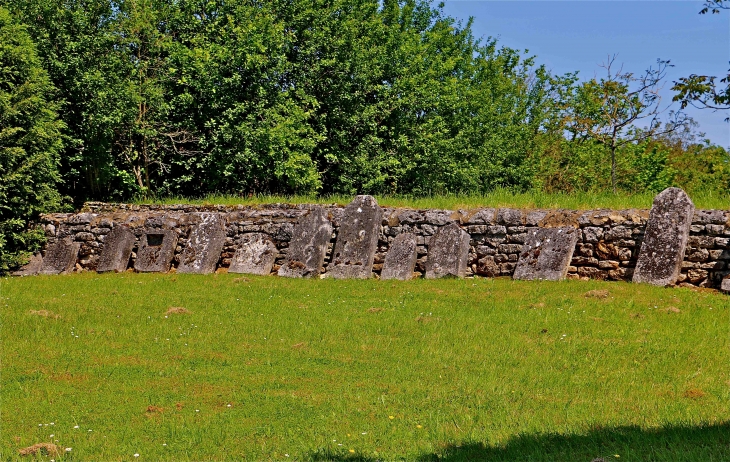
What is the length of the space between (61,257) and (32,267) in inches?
31.2

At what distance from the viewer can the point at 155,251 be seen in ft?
59.0

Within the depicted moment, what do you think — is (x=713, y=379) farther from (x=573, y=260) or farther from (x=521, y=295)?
(x=573, y=260)

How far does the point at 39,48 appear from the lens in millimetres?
22484

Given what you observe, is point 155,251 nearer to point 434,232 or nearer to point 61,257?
point 61,257

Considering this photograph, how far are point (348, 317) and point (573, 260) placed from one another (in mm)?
5172

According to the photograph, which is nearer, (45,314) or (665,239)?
(45,314)

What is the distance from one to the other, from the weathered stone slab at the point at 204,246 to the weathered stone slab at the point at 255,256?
479mm

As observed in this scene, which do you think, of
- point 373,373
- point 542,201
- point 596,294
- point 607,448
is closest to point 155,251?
point 542,201

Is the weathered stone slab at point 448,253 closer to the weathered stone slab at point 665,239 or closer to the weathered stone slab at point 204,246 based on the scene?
the weathered stone slab at point 665,239

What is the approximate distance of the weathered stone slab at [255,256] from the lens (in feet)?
54.1


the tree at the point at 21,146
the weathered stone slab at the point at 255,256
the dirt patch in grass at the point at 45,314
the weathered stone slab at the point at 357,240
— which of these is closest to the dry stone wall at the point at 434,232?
the weathered stone slab at the point at 255,256

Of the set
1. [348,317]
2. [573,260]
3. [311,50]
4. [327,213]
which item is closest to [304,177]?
[311,50]

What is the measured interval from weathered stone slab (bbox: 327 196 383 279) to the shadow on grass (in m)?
9.23

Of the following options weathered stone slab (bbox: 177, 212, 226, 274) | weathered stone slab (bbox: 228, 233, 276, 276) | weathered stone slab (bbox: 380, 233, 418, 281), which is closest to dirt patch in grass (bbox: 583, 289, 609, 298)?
weathered stone slab (bbox: 380, 233, 418, 281)
